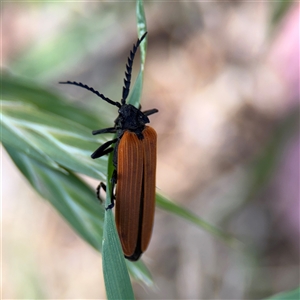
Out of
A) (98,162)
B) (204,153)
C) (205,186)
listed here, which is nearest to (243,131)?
(204,153)

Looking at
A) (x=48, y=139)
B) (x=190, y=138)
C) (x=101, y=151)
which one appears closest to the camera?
(x=48, y=139)

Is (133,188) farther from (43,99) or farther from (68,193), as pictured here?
(43,99)

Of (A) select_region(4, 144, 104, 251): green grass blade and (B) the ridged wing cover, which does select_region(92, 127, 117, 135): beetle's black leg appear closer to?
(B) the ridged wing cover

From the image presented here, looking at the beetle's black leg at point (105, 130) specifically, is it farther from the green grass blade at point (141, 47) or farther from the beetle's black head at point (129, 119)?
the green grass blade at point (141, 47)

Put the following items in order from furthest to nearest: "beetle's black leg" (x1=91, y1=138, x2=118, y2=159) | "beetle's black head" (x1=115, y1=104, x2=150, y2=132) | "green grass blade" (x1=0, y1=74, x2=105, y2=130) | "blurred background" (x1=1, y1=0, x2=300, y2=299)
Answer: "blurred background" (x1=1, y1=0, x2=300, y2=299), "beetle's black head" (x1=115, y1=104, x2=150, y2=132), "green grass blade" (x1=0, y1=74, x2=105, y2=130), "beetle's black leg" (x1=91, y1=138, x2=118, y2=159)

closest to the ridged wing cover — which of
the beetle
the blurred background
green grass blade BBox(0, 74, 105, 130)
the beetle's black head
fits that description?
the beetle

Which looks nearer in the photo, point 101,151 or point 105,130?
point 101,151

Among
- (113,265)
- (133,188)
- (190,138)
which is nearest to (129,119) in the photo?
(133,188)
